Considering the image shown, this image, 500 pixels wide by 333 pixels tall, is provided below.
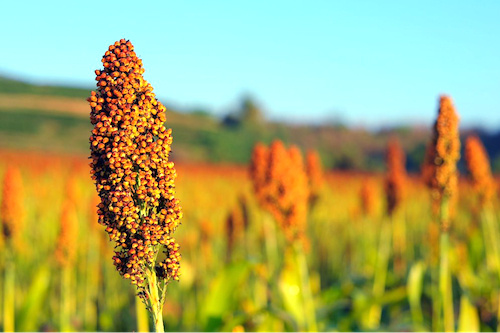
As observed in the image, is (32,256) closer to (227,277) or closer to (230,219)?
(230,219)

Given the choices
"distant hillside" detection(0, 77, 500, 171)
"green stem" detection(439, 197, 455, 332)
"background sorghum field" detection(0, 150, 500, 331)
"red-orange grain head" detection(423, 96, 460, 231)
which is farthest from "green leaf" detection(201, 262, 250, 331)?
"distant hillside" detection(0, 77, 500, 171)

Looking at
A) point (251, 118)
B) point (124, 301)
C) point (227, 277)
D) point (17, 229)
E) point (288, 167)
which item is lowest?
point (124, 301)

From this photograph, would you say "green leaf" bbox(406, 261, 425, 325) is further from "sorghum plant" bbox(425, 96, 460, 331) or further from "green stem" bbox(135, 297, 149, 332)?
"green stem" bbox(135, 297, 149, 332)

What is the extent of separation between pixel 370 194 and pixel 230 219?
2.20 m

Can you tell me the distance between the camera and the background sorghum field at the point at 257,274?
5.07 m

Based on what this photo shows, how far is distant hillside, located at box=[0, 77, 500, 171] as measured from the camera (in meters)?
30.4

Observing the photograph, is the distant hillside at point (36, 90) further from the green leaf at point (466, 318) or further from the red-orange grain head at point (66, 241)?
the green leaf at point (466, 318)

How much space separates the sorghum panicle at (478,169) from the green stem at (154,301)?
485 centimetres

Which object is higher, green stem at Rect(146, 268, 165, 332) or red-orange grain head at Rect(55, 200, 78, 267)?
green stem at Rect(146, 268, 165, 332)

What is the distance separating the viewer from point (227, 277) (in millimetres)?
4543

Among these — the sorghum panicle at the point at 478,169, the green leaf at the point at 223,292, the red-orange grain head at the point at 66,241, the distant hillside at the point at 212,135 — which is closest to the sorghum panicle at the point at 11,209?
the red-orange grain head at the point at 66,241

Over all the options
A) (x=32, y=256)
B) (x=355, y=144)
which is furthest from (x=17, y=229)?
(x=355, y=144)

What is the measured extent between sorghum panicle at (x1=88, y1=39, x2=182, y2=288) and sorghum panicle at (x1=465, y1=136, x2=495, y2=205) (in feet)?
15.7

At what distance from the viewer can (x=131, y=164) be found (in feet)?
5.32
